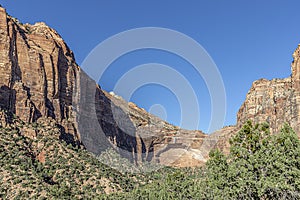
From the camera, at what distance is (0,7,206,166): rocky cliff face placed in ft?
329

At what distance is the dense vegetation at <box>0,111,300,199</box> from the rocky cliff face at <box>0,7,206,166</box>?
30.8 ft

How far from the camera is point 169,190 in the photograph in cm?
4822

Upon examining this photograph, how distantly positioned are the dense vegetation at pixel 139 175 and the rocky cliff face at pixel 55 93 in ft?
30.8

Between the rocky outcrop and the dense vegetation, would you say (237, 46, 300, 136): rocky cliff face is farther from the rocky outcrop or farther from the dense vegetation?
the rocky outcrop

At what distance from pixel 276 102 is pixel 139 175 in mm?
77169

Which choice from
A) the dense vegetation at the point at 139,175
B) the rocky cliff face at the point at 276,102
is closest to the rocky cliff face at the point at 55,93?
the dense vegetation at the point at 139,175

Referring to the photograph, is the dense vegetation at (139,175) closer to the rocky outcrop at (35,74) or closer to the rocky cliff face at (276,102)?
the rocky outcrop at (35,74)

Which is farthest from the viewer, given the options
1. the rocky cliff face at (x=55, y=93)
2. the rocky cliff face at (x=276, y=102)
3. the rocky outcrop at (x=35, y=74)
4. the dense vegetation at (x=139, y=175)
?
the rocky cliff face at (x=276, y=102)

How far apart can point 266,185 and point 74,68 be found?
122983 mm

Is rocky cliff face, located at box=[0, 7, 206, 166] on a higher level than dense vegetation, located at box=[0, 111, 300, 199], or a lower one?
higher

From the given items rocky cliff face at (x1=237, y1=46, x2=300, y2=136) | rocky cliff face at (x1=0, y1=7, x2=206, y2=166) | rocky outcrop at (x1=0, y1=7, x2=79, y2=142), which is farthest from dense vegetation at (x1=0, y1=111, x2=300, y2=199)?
rocky cliff face at (x1=237, y1=46, x2=300, y2=136)

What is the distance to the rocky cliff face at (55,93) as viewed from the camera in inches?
3947

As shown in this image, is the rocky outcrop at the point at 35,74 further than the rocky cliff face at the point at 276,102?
No

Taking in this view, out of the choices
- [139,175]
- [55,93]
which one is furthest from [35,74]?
Answer: [139,175]
